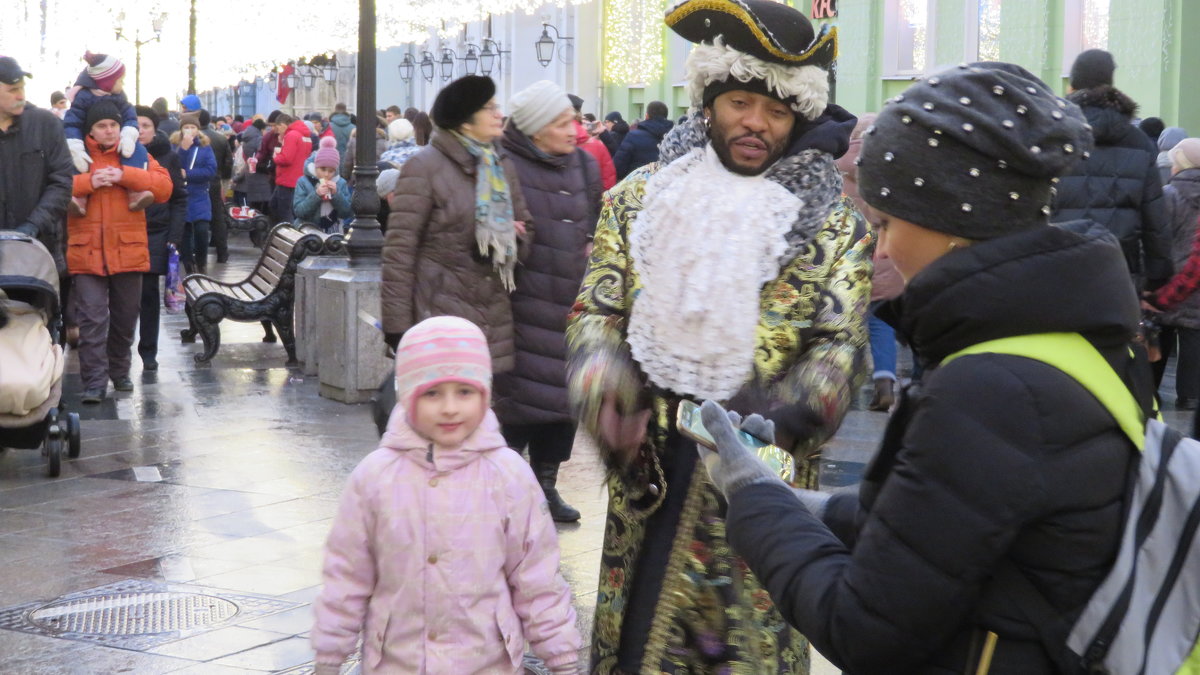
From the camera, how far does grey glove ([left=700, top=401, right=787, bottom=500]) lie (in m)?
2.36

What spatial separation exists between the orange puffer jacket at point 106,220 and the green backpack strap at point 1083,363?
915cm

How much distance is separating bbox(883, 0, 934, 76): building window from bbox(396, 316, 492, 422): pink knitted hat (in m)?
18.3

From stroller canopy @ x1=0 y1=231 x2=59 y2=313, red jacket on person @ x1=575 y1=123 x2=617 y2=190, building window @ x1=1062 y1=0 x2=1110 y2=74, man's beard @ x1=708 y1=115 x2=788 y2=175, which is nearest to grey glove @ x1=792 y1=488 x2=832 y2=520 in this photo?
man's beard @ x1=708 y1=115 x2=788 y2=175

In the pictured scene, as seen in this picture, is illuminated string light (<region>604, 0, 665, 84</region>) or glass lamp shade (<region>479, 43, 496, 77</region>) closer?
illuminated string light (<region>604, 0, 665, 84</region>)

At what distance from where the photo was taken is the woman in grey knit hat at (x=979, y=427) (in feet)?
6.45

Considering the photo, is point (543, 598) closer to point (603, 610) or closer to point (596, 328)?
point (603, 610)

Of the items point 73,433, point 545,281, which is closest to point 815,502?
point 545,281

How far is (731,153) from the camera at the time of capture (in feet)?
12.2

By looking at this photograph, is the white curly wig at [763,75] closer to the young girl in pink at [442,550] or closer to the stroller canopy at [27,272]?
the young girl in pink at [442,550]

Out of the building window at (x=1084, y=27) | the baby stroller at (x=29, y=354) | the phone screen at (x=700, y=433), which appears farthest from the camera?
the building window at (x=1084, y=27)

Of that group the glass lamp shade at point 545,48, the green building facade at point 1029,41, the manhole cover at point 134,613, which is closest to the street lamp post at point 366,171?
the green building facade at point 1029,41

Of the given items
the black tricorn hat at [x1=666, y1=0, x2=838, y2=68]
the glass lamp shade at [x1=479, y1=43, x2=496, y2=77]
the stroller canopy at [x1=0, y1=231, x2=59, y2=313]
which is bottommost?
the stroller canopy at [x1=0, y1=231, x2=59, y2=313]

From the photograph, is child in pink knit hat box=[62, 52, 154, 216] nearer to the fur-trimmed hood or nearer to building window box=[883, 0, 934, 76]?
the fur-trimmed hood

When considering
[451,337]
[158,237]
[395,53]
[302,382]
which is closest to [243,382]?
[302,382]
